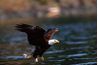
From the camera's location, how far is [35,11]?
6631 cm

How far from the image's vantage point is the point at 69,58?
67.6 feet

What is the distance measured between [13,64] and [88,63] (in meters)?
2.75

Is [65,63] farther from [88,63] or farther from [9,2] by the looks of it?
[9,2]

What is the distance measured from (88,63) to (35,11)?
4781 centimetres

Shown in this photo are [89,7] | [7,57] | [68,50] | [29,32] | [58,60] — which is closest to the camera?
[29,32]

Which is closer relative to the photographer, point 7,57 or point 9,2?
point 7,57

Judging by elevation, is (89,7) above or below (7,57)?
above

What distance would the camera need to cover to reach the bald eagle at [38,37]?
706 inches

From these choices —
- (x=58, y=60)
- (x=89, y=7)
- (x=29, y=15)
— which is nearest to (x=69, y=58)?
(x=58, y=60)

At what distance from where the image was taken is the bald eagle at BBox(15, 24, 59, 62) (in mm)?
17938

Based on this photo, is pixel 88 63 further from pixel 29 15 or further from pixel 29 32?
pixel 29 15

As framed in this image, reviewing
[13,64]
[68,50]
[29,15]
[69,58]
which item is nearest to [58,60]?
[69,58]

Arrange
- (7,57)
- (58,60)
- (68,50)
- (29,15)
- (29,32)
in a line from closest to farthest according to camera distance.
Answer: (29,32), (58,60), (7,57), (68,50), (29,15)

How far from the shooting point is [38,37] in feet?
59.8
